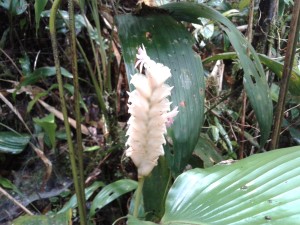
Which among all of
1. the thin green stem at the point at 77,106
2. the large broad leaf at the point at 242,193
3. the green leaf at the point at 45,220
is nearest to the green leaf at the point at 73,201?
the green leaf at the point at 45,220

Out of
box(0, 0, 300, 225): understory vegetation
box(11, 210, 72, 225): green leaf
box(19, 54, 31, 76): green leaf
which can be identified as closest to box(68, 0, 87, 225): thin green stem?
box(0, 0, 300, 225): understory vegetation

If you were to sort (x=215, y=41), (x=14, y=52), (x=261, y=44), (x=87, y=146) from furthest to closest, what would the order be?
(x=14, y=52)
(x=215, y=41)
(x=87, y=146)
(x=261, y=44)

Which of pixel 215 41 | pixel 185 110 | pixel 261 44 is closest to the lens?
pixel 185 110

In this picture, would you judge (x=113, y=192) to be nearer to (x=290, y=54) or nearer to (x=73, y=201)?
(x=73, y=201)

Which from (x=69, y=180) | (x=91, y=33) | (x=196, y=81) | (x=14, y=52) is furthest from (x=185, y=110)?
(x=14, y=52)

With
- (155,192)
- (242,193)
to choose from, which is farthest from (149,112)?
(155,192)

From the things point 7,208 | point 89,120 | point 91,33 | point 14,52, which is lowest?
point 7,208

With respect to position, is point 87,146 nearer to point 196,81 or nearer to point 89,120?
point 89,120
